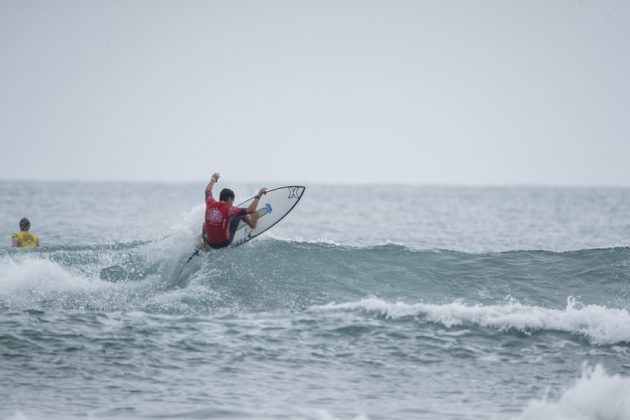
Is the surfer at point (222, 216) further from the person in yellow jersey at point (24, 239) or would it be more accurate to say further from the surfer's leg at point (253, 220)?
the person in yellow jersey at point (24, 239)

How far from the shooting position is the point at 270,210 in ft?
53.6

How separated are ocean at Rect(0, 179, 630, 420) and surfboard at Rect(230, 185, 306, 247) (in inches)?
21.7

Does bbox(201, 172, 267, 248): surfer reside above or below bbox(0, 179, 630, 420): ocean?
above

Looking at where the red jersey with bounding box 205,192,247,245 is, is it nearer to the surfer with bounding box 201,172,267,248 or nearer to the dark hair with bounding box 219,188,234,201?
the surfer with bounding box 201,172,267,248

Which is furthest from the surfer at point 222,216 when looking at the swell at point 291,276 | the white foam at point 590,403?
the white foam at point 590,403

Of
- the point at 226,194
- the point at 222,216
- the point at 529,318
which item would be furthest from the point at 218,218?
the point at 529,318

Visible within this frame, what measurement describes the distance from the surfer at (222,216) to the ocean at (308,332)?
0.87 meters

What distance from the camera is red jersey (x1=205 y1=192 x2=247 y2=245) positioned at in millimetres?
14000

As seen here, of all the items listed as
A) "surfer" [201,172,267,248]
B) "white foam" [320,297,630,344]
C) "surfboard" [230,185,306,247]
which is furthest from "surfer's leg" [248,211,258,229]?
"white foam" [320,297,630,344]

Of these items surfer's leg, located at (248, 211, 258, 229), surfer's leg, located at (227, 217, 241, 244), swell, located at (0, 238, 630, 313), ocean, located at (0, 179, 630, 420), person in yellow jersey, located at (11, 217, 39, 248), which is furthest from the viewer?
person in yellow jersey, located at (11, 217, 39, 248)

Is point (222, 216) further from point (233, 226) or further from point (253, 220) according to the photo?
point (253, 220)

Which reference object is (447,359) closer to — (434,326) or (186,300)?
(434,326)

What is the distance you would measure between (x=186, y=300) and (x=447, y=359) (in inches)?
199

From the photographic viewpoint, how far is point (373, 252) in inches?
680
